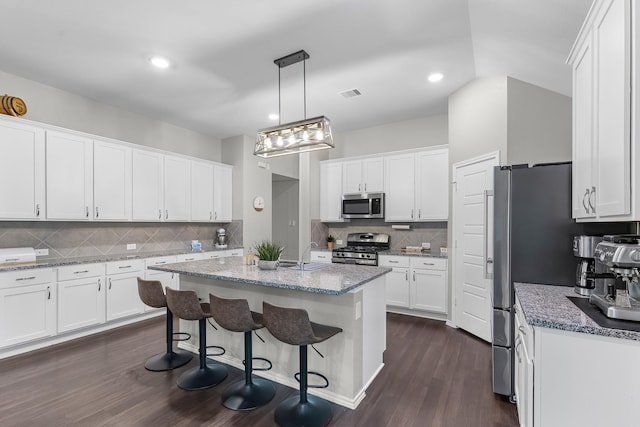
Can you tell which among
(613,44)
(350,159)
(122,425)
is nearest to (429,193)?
(350,159)

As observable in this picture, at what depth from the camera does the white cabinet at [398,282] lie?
4531mm

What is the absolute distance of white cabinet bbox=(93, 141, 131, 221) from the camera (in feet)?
12.9

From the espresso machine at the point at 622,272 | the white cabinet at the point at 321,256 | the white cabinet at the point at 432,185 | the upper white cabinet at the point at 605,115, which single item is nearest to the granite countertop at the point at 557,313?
the espresso machine at the point at 622,272

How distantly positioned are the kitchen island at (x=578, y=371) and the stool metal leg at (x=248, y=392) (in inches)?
68.4

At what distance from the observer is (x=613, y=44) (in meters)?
1.43

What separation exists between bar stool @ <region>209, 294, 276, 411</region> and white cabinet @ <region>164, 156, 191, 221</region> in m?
2.98

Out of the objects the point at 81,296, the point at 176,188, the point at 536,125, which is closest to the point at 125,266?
the point at 81,296

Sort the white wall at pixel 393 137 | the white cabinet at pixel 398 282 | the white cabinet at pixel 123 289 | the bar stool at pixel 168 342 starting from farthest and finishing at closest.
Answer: the white wall at pixel 393 137 → the white cabinet at pixel 398 282 → the white cabinet at pixel 123 289 → the bar stool at pixel 168 342

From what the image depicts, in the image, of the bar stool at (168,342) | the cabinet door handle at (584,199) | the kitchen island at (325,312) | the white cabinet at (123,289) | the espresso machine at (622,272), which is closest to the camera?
the espresso machine at (622,272)

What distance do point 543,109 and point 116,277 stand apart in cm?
528

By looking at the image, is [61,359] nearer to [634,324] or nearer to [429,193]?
[634,324]

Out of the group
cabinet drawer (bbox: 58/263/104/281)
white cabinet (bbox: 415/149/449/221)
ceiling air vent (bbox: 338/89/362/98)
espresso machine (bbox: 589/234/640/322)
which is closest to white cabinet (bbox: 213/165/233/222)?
cabinet drawer (bbox: 58/263/104/281)

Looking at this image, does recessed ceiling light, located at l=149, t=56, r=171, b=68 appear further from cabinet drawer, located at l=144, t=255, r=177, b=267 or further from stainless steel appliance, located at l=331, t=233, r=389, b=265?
stainless steel appliance, located at l=331, t=233, r=389, b=265

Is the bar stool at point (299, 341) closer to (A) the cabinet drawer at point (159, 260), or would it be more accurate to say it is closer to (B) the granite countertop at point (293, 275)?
(B) the granite countertop at point (293, 275)
